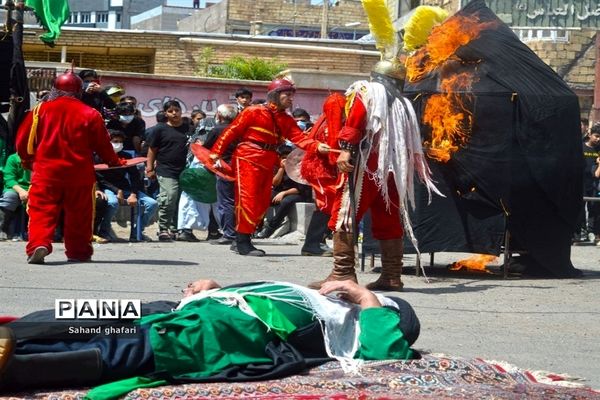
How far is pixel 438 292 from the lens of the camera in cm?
1061

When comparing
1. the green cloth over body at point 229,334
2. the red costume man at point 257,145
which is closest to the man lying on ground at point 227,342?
the green cloth over body at point 229,334

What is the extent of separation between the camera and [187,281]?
11.1 m

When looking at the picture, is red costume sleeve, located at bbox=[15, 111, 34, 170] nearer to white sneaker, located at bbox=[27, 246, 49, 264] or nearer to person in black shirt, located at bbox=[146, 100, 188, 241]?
white sneaker, located at bbox=[27, 246, 49, 264]

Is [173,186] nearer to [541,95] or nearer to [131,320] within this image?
[541,95]

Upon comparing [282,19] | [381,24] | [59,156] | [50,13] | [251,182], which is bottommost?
[251,182]

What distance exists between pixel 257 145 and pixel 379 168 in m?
3.46

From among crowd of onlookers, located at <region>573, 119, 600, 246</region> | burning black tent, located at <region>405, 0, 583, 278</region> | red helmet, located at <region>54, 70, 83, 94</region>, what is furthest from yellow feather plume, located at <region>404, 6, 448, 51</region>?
crowd of onlookers, located at <region>573, 119, 600, 246</region>

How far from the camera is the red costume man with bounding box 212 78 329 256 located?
12984mm

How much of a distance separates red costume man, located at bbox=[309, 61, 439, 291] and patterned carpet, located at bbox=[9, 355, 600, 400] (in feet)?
12.1

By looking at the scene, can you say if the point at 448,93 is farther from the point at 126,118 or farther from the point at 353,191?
the point at 126,118

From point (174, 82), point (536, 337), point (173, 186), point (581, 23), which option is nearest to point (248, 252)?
point (173, 186)

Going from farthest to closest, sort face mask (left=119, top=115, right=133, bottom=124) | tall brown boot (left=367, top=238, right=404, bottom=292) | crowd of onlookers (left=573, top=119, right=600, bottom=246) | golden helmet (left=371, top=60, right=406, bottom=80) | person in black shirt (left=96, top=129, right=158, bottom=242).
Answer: crowd of onlookers (left=573, top=119, right=600, bottom=246), face mask (left=119, top=115, right=133, bottom=124), person in black shirt (left=96, top=129, right=158, bottom=242), tall brown boot (left=367, top=238, right=404, bottom=292), golden helmet (left=371, top=60, right=406, bottom=80)

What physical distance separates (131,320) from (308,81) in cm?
2421

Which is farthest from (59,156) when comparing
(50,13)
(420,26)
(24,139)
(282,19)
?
(282,19)
